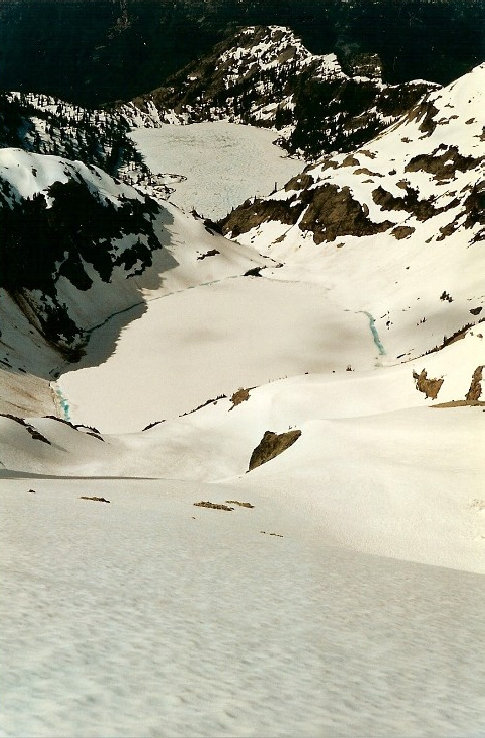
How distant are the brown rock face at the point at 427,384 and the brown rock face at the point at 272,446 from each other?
31.4 feet

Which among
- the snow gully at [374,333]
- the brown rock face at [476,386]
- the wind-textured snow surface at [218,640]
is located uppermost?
the snow gully at [374,333]

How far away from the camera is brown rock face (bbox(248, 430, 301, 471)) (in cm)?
2898

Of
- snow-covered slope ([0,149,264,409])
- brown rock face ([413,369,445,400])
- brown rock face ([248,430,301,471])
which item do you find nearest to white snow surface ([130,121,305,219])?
snow-covered slope ([0,149,264,409])

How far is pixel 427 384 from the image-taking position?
1341 inches

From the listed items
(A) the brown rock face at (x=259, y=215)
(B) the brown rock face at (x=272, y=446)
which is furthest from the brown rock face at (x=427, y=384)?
(A) the brown rock face at (x=259, y=215)

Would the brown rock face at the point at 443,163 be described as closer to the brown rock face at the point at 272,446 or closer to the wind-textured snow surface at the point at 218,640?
the brown rock face at the point at 272,446

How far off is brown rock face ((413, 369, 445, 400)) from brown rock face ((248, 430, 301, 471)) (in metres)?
9.56

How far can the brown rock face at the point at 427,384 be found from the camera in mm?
33125

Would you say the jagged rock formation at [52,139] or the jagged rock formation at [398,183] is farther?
the jagged rock formation at [52,139]

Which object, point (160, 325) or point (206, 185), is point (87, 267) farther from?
point (206, 185)

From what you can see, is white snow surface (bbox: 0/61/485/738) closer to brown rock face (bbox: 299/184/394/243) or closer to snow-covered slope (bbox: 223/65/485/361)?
snow-covered slope (bbox: 223/65/485/361)

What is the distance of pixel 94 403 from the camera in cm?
5172

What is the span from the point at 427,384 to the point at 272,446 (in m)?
10.9

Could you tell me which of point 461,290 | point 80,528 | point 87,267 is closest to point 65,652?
point 80,528
